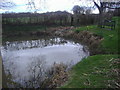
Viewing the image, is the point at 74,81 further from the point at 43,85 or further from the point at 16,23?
the point at 16,23

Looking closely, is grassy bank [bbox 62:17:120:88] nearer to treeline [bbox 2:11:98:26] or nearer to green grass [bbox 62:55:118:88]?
green grass [bbox 62:55:118:88]

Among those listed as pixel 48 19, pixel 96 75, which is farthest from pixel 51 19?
pixel 96 75

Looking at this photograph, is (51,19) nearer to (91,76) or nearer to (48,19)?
(48,19)

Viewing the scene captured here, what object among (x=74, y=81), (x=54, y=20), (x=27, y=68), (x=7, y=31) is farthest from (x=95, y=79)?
(x=54, y=20)

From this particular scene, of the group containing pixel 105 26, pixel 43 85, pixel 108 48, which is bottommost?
pixel 43 85

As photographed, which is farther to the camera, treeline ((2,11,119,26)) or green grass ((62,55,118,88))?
treeline ((2,11,119,26))

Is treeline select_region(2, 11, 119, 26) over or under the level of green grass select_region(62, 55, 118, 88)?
over

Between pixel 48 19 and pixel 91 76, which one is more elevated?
pixel 48 19

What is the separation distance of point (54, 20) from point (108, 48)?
1467 centimetres

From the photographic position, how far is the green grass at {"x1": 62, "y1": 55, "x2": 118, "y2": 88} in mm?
4793

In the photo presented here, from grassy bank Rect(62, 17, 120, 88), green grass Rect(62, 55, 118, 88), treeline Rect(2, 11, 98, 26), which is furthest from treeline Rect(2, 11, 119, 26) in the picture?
green grass Rect(62, 55, 118, 88)

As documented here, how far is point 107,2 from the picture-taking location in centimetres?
1441

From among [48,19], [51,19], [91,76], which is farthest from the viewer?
[51,19]

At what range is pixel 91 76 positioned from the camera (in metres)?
5.35
